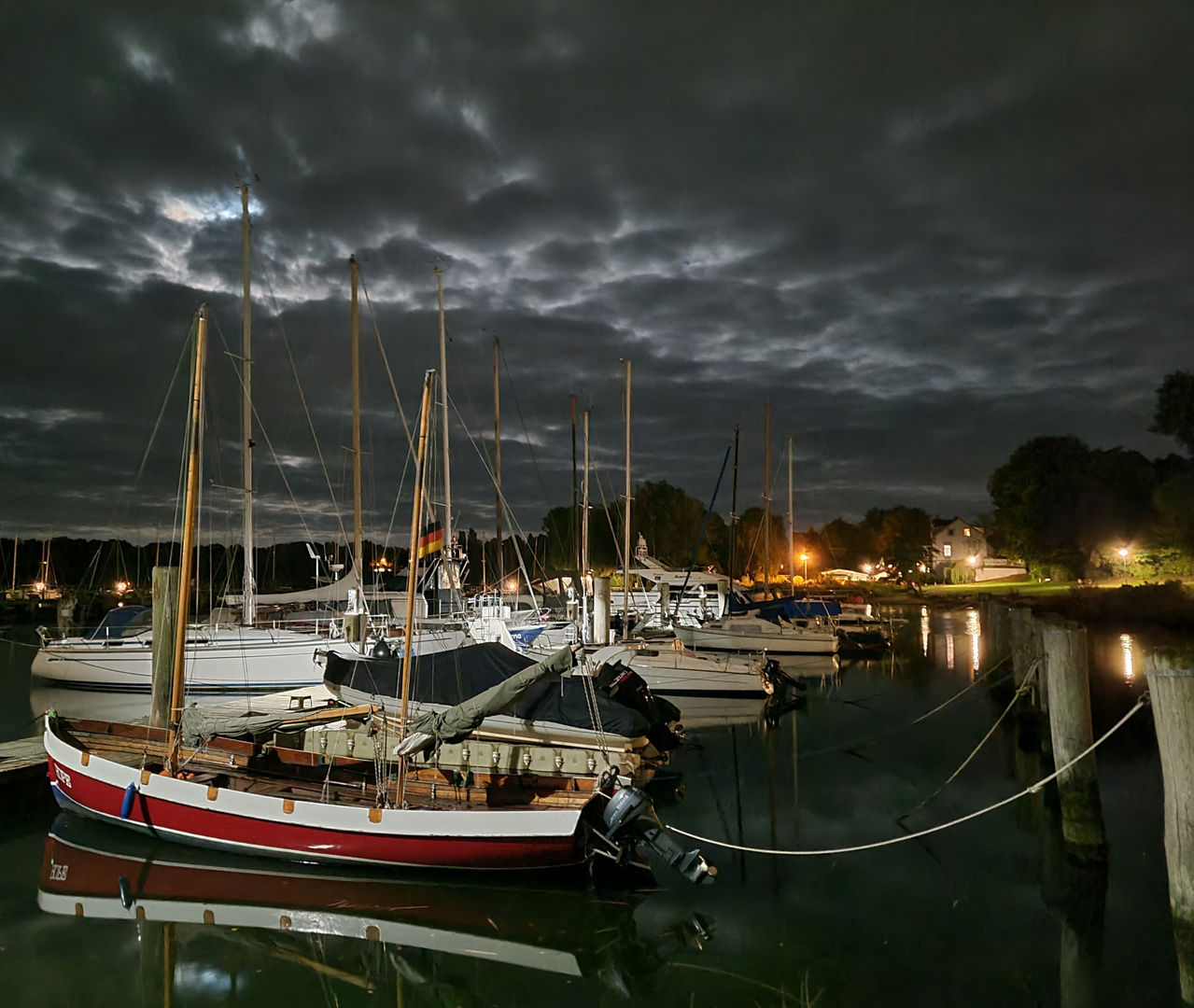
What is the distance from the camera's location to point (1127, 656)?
3356 cm

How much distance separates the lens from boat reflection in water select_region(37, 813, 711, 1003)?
953cm

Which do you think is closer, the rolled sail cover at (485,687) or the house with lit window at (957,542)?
the rolled sail cover at (485,687)

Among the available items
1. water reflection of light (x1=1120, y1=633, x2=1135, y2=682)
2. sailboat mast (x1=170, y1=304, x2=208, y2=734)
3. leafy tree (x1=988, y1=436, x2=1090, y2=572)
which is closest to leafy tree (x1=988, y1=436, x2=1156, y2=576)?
leafy tree (x1=988, y1=436, x2=1090, y2=572)

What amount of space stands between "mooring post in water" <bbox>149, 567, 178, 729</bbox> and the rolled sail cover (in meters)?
3.69

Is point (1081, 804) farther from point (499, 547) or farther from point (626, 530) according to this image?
point (499, 547)

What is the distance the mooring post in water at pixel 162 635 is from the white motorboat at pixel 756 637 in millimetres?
21291

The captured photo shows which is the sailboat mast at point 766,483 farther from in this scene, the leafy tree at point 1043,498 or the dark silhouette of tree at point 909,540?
the dark silhouette of tree at point 909,540

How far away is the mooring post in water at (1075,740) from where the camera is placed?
11562 mm

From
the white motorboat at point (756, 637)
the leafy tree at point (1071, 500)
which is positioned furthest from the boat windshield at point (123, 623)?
the leafy tree at point (1071, 500)

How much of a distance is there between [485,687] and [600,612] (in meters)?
11.4

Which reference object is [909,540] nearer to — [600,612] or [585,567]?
[585,567]

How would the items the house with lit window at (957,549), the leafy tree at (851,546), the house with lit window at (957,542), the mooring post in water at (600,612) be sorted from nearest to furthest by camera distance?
1. the mooring post in water at (600,612)
2. the house with lit window at (957,549)
3. the house with lit window at (957,542)
4. the leafy tree at (851,546)

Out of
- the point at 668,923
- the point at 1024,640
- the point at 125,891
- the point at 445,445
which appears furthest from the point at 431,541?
the point at 1024,640

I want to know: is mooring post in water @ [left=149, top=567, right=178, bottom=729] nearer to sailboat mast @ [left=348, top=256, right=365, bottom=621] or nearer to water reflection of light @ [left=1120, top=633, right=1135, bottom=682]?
sailboat mast @ [left=348, top=256, right=365, bottom=621]
